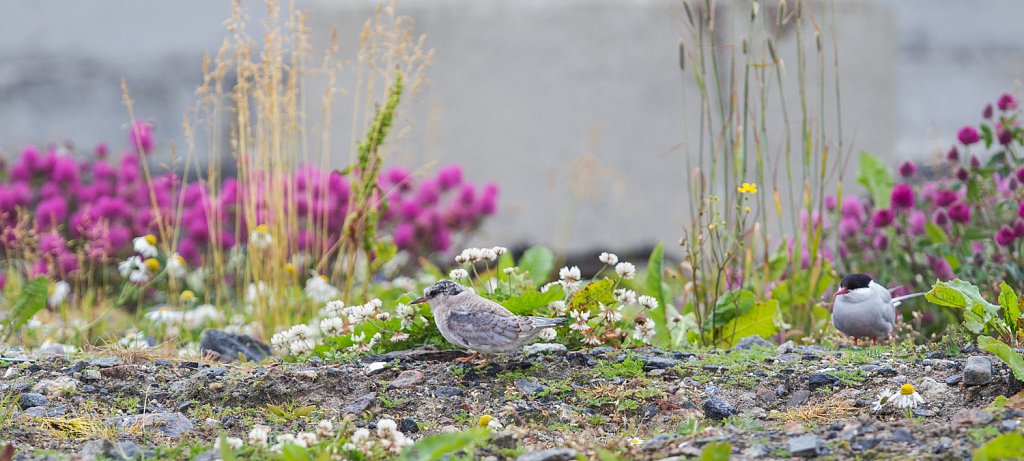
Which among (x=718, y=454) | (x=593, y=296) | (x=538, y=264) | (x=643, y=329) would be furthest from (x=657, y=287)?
(x=718, y=454)

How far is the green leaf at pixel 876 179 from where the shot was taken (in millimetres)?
4301

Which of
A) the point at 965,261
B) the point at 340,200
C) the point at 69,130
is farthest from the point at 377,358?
the point at 69,130

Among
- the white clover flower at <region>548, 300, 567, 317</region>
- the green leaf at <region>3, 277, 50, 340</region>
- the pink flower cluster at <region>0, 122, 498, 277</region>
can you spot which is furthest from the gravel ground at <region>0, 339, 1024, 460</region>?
the pink flower cluster at <region>0, 122, 498, 277</region>

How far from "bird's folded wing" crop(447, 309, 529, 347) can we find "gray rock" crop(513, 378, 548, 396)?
126 millimetres

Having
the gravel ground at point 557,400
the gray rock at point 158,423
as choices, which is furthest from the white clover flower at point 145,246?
the gray rock at point 158,423

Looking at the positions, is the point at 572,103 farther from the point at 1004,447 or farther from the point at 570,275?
the point at 1004,447

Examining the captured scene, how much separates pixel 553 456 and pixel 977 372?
1.01 metres

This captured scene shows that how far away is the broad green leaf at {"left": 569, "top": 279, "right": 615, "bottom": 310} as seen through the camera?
2.79 m

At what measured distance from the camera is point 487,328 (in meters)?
2.45

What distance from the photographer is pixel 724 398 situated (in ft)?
7.96

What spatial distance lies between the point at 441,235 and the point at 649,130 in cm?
199

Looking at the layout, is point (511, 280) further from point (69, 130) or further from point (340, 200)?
point (69, 130)

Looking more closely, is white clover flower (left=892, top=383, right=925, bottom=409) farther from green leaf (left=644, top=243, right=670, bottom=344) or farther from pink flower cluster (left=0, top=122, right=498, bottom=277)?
pink flower cluster (left=0, top=122, right=498, bottom=277)

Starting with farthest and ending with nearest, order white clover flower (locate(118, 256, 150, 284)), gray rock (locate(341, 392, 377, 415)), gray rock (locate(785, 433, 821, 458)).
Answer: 1. white clover flower (locate(118, 256, 150, 284))
2. gray rock (locate(341, 392, 377, 415))
3. gray rock (locate(785, 433, 821, 458))
